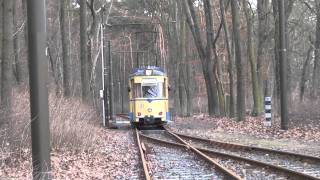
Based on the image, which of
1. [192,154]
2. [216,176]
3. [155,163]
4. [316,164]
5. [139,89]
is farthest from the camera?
[139,89]

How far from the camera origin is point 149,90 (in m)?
31.0

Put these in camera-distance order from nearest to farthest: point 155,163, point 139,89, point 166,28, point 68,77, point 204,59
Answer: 1. point 155,163
2. point 68,77
3. point 139,89
4. point 204,59
5. point 166,28

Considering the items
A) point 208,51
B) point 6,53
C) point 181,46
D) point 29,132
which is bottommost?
point 29,132

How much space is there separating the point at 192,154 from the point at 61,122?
3.79 meters

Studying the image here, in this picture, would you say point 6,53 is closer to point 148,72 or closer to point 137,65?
point 148,72

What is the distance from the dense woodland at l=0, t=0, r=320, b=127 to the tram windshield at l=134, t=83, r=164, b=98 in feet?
8.82

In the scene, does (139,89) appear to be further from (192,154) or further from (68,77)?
(192,154)

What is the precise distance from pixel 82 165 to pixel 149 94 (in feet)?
59.2

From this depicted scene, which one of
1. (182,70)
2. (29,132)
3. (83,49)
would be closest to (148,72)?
(83,49)

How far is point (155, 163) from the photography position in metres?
14.3

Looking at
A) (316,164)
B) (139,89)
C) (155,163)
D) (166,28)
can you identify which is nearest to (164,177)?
(155,163)

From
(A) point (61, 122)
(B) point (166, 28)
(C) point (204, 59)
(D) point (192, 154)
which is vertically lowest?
(D) point (192, 154)

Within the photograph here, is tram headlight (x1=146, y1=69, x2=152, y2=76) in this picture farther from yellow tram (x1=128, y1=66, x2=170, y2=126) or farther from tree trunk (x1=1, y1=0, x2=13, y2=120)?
tree trunk (x1=1, y1=0, x2=13, y2=120)

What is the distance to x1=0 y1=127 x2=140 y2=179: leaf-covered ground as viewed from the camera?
11.2m
